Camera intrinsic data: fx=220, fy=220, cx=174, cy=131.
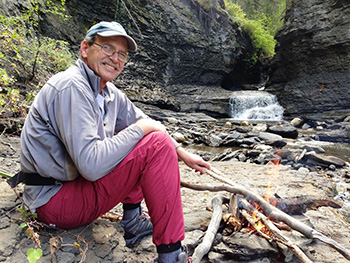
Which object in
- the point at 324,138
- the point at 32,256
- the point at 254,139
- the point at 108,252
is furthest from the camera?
the point at 324,138

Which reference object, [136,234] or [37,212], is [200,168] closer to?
[136,234]

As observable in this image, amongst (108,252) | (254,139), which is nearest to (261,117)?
(254,139)

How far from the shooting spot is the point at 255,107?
17516 millimetres

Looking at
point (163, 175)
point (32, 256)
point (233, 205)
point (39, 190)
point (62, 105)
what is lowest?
point (233, 205)

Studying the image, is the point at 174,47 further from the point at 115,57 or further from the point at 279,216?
the point at 279,216

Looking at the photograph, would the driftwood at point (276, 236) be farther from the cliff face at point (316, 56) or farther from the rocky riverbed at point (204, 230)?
the cliff face at point (316, 56)

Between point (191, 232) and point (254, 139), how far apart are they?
295 inches

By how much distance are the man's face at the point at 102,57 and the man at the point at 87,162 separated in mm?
50

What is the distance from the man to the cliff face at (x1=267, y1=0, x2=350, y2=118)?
58.3 feet

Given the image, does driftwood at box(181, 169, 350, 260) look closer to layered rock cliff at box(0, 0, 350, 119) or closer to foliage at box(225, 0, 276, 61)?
layered rock cliff at box(0, 0, 350, 119)

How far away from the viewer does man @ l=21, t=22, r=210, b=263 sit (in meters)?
1.33

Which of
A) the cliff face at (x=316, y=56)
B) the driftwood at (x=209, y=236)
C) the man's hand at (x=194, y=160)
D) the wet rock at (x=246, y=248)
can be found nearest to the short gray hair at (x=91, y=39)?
the man's hand at (x=194, y=160)

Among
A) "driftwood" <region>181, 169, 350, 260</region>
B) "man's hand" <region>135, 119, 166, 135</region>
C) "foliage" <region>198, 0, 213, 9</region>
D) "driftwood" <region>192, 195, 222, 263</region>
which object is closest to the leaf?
"man's hand" <region>135, 119, 166, 135</region>

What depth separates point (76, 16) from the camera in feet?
44.1
